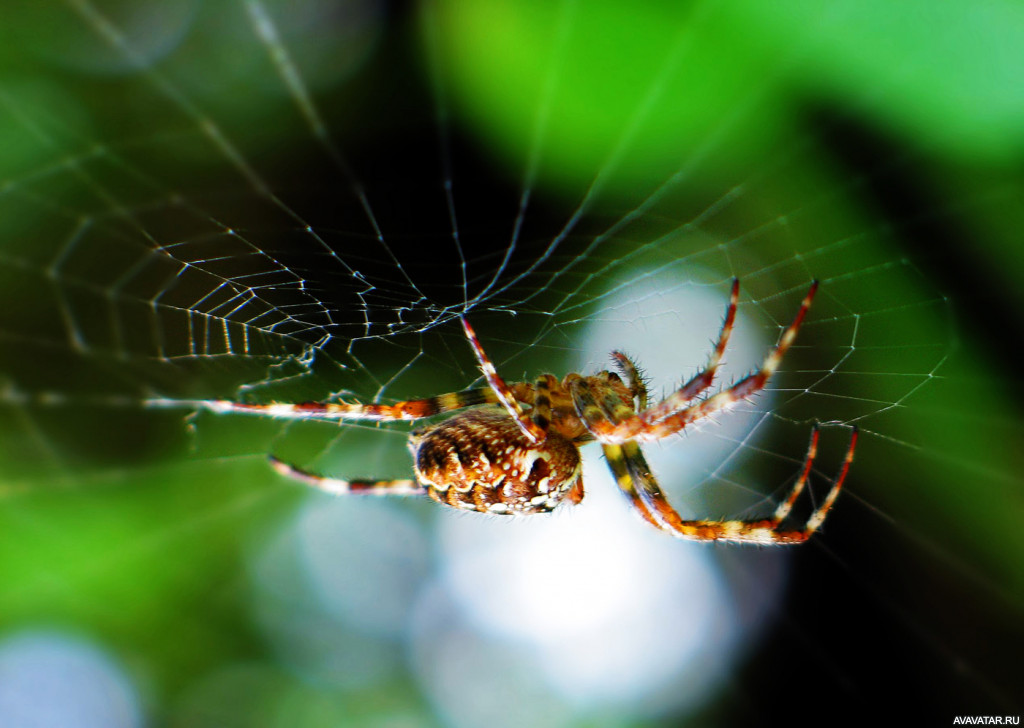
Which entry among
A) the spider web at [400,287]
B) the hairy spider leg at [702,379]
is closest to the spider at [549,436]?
the hairy spider leg at [702,379]

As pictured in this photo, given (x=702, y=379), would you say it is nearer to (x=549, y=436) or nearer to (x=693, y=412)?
(x=693, y=412)

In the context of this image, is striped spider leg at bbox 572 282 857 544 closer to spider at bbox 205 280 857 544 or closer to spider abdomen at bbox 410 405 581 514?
spider at bbox 205 280 857 544

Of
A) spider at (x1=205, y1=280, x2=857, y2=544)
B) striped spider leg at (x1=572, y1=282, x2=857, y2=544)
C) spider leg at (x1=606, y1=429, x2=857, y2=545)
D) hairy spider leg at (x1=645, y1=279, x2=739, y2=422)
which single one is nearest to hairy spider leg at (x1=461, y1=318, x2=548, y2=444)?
spider at (x1=205, y1=280, x2=857, y2=544)

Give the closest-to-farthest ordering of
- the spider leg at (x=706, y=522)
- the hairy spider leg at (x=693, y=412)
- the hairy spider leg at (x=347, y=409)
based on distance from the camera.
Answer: the hairy spider leg at (x=693, y=412)
the hairy spider leg at (x=347, y=409)
the spider leg at (x=706, y=522)

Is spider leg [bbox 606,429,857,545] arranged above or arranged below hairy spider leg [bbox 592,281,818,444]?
below

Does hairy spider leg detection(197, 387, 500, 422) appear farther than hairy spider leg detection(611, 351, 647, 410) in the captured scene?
No

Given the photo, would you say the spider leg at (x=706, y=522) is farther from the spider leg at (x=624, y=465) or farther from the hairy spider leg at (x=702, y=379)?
the hairy spider leg at (x=702, y=379)

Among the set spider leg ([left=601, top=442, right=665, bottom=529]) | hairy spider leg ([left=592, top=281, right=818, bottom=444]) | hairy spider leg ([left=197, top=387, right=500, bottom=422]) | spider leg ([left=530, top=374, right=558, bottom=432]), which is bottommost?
spider leg ([left=601, top=442, right=665, bottom=529])

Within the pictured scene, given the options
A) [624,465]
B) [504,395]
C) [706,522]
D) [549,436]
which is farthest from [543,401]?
[706,522]
